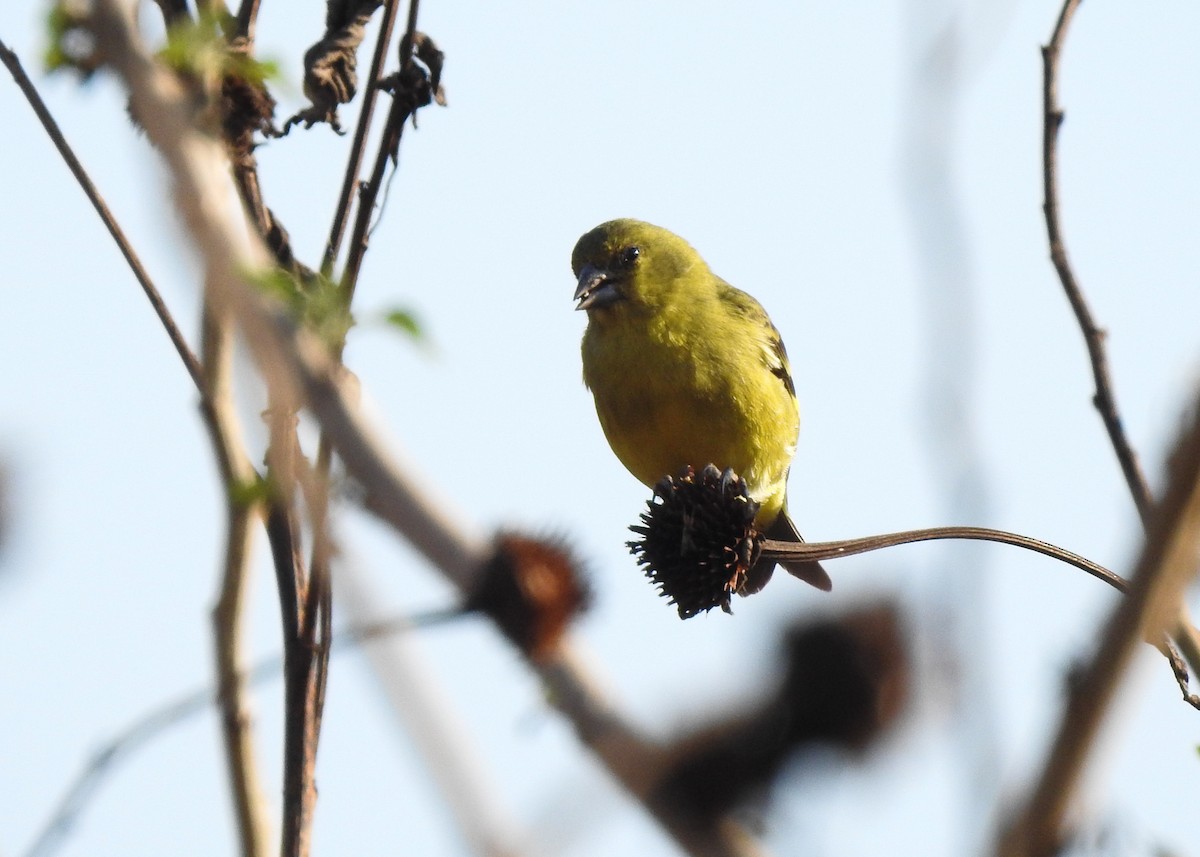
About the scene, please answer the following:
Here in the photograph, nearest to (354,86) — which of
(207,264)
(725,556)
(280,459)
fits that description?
(725,556)

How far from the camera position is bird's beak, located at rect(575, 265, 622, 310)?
6410 mm

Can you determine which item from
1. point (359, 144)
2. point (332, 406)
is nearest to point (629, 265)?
point (359, 144)

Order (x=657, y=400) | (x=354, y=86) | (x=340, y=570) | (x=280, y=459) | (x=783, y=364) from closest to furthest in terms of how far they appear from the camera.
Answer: (x=340, y=570), (x=280, y=459), (x=354, y=86), (x=657, y=400), (x=783, y=364)

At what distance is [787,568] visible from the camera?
5754 millimetres

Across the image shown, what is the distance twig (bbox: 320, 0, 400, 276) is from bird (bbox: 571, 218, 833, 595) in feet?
9.43

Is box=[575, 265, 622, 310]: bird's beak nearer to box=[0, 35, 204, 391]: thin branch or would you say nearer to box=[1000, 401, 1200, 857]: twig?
box=[0, 35, 204, 391]: thin branch

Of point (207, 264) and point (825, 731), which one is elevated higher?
point (207, 264)

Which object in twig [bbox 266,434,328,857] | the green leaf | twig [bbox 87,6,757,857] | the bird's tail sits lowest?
the bird's tail

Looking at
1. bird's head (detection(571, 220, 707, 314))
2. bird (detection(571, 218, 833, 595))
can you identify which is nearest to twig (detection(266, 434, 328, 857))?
bird (detection(571, 218, 833, 595))

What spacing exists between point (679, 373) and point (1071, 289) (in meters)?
2.88

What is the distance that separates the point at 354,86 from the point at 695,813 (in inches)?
121

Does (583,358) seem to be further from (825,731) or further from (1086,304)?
(825,731)

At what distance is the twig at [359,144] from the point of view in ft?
9.24

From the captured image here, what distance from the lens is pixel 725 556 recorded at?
4070 millimetres
